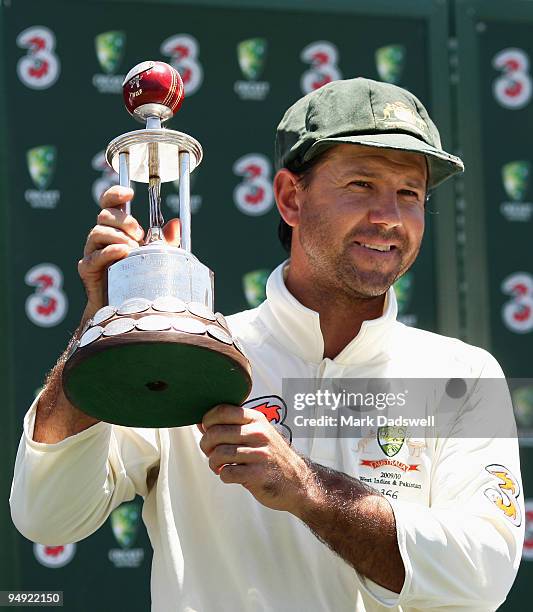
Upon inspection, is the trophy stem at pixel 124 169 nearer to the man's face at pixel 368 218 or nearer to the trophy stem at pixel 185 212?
the trophy stem at pixel 185 212

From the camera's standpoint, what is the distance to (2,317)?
12.7 ft

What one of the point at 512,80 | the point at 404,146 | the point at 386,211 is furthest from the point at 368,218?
the point at 512,80

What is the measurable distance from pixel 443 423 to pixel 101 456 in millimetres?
713

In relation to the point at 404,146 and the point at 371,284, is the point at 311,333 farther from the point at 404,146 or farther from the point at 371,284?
the point at 404,146

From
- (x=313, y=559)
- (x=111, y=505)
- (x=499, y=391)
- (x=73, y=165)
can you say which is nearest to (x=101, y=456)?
(x=111, y=505)

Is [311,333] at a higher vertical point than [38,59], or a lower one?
lower

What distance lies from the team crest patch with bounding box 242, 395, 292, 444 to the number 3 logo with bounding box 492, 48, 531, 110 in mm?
2020

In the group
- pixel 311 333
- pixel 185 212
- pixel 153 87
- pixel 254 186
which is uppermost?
pixel 254 186

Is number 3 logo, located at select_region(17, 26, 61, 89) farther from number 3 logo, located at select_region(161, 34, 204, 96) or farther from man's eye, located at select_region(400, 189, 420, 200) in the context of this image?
man's eye, located at select_region(400, 189, 420, 200)

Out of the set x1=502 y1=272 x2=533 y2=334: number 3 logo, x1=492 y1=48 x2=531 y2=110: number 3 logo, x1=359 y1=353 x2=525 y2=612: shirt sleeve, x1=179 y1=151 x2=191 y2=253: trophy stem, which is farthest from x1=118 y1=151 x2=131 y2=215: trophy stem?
x1=492 y1=48 x2=531 y2=110: number 3 logo

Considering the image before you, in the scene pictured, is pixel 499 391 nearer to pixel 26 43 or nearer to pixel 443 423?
pixel 443 423

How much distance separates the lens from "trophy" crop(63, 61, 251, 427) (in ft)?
6.48

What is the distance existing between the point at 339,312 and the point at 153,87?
743 mm

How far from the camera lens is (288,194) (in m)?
2.97
